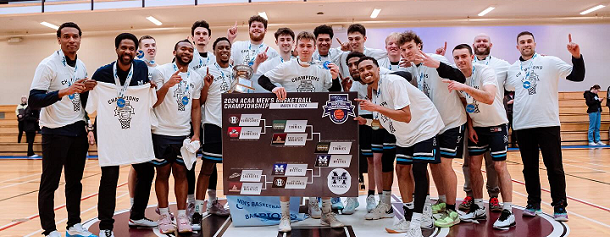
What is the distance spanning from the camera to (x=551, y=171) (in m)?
4.78

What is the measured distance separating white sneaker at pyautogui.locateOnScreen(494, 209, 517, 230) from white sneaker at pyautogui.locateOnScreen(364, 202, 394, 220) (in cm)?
113

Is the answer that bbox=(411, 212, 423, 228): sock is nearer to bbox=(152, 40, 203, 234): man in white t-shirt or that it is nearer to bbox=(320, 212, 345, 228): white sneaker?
bbox=(320, 212, 345, 228): white sneaker

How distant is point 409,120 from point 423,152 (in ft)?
1.16

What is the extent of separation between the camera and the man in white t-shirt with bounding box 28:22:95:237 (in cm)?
383

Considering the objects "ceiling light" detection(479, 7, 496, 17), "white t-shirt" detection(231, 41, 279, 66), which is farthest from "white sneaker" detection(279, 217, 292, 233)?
"ceiling light" detection(479, 7, 496, 17)

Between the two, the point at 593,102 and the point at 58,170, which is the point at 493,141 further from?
the point at 593,102

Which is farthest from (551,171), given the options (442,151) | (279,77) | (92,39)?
(92,39)

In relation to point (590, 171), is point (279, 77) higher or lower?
higher

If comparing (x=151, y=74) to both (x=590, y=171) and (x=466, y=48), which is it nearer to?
(x=466, y=48)

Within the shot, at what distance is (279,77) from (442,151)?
1.90 metres

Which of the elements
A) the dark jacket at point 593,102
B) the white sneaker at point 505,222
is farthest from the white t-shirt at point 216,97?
the dark jacket at point 593,102

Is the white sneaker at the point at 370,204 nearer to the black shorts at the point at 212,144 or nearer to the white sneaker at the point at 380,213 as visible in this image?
the white sneaker at the point at 380,213

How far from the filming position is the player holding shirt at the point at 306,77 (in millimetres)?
4434

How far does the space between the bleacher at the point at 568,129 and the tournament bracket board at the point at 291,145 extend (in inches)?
516
